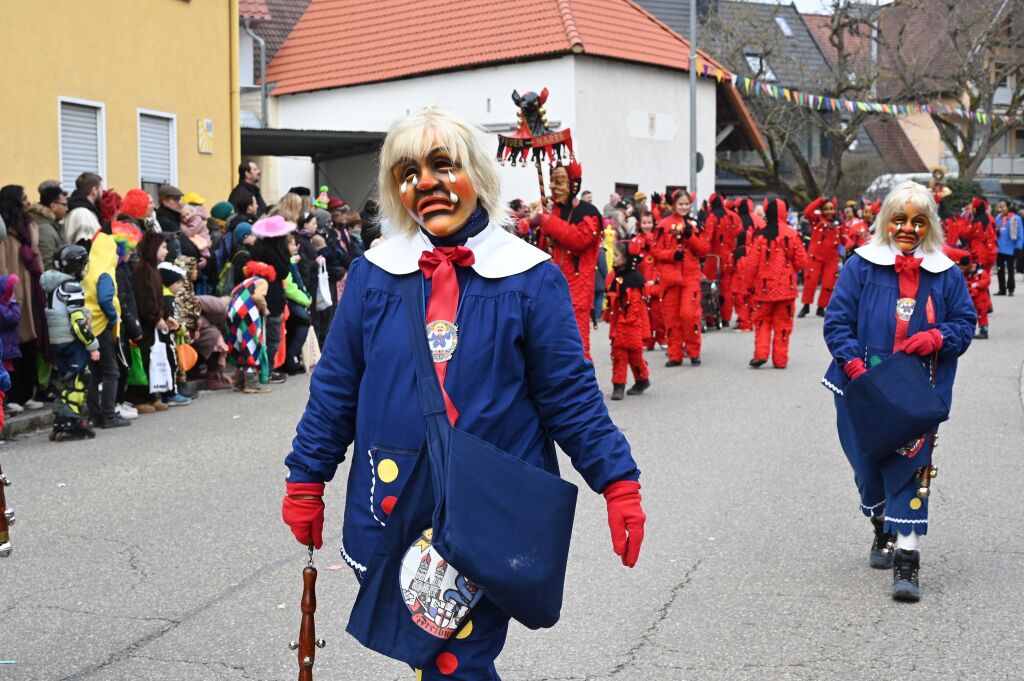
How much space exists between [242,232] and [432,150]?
10485 millimetres

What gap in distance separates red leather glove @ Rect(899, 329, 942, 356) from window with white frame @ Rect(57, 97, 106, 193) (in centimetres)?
1266

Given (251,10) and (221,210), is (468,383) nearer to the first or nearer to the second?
(221,210)

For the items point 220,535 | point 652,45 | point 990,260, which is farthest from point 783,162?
point 220,535

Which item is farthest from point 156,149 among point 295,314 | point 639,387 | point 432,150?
point 432,150

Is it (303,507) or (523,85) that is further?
(523,85)

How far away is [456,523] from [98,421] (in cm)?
845

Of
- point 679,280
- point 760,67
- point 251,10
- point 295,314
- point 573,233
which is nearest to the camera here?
point 573,233

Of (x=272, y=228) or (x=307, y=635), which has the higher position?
(x=272, y=228)

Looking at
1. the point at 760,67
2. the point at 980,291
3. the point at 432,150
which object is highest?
the point at 760,67

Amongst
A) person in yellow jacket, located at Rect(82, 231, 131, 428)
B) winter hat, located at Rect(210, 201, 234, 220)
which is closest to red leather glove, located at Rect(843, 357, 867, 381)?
person in yellow jacket, located at Rect(82, 231, 131, 428)

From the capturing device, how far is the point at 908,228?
6258 millimetres

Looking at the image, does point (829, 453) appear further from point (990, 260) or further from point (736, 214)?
point (990, 260)

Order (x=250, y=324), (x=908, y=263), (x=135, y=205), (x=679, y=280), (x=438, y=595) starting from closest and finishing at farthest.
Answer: (x=438, y=595) → (x=908, y=263) → (x=135, y=205) → (x=250, y=324) → (x=679, y=280)

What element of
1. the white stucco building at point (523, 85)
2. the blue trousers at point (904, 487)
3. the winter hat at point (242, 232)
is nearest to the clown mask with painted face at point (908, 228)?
A: the blue trousers at point (904, 487)
